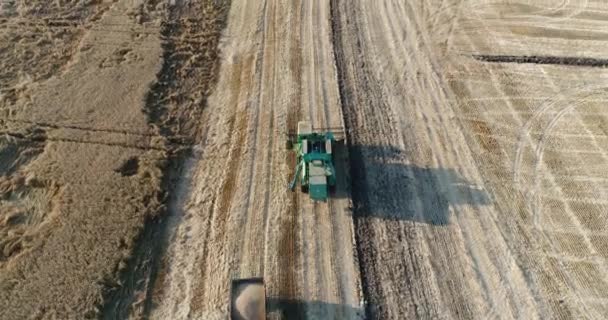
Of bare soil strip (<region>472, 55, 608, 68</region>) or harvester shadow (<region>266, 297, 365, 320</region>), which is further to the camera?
bare soil strip (<region>472, 55, 608, 68</region>)

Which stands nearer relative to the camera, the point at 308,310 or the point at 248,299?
the point at 248,299

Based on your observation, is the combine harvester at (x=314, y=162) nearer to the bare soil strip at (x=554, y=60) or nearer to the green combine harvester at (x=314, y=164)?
the green combine harvester at (x=314, y=164)

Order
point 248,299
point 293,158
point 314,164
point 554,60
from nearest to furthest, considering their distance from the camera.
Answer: point 248,299
point 314,164
point 293,158
point 554,60

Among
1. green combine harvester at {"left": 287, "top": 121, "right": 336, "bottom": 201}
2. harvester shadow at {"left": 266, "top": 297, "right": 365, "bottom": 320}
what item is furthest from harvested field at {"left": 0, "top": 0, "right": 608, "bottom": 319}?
green combine harvester at {"left": 287, "top": 121, "right": 336, "bottom": 201}

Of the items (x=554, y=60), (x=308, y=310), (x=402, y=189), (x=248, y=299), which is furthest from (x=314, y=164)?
(x=554, y=60)

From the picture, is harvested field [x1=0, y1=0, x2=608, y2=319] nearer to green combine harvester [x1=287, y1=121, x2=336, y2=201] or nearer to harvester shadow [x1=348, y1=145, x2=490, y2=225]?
harvester shadow [x1=348, y1=145, x2=490, y2=225]

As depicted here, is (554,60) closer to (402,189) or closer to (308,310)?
(402,189)

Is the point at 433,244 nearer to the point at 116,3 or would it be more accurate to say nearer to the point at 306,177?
the point at 306,177
